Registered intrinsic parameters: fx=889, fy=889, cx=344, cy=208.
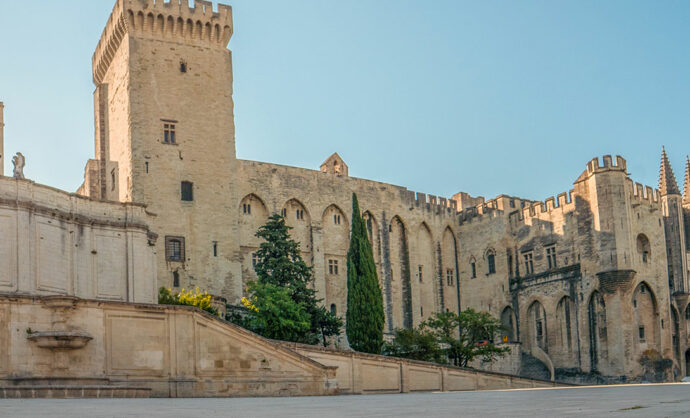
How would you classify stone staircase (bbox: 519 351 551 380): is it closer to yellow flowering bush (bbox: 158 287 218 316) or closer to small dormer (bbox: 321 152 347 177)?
small dormer (bbox: 321 152 347 177)

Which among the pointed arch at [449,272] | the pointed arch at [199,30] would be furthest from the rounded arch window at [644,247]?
the pointed arch at [199,30]

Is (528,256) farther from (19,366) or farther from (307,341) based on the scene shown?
(19,366)

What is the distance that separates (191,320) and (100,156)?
25233 millimetres

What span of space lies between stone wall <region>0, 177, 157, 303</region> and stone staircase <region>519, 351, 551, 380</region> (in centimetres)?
2194

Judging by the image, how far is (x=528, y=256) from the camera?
49438 millimetres

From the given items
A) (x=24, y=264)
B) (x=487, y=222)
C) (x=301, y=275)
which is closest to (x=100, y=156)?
(x=301, y=275)

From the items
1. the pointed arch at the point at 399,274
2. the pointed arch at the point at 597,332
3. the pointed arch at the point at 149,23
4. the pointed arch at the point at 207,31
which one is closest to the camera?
the pointed arch at the point at 149,23

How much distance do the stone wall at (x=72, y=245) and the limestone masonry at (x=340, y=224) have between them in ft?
1.81

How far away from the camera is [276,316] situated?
3525cm

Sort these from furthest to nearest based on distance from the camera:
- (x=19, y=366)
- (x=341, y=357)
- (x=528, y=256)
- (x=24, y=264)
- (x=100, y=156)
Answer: (x=528, y=256), (x=100, y=156), (x=24, y=264), (x=341, y=357), (x=19, y=366)

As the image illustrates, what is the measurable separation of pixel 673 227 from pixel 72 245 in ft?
121

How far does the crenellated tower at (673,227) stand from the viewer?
5125 cm

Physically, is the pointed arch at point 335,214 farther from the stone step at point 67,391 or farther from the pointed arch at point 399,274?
the stone step at point 67,391

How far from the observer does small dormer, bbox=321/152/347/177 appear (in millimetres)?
51844
